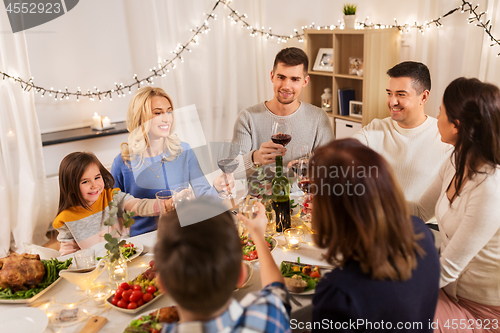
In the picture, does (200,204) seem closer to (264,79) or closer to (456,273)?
(456,273)

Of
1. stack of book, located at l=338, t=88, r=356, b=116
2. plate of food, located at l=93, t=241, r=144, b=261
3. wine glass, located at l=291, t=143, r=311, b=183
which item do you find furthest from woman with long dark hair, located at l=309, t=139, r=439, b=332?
stack of book, located at l=338, t=88, r=356, b=116

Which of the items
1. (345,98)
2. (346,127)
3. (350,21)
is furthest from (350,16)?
(346,127)

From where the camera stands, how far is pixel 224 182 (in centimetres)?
148

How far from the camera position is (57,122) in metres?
3.27

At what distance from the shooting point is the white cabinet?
3.44m

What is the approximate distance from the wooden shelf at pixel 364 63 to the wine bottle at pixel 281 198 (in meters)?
1.97

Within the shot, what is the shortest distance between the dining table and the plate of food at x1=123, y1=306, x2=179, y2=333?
1.3 inches

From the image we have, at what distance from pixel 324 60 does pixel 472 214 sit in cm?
261

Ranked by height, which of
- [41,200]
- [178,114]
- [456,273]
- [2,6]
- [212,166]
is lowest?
[41,200]

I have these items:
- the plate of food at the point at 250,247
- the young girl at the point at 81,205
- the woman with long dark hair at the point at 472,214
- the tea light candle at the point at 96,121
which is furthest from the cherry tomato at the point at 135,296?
the tea light candle at the point at 96,121

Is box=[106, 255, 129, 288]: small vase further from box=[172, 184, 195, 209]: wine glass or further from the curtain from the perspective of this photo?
the curtain

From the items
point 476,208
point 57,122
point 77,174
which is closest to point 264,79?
point 57,122

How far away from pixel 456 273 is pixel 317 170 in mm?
720

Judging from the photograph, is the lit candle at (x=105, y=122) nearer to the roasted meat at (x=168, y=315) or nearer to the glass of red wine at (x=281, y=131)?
the glass of red wine at (x=281, y=131)
